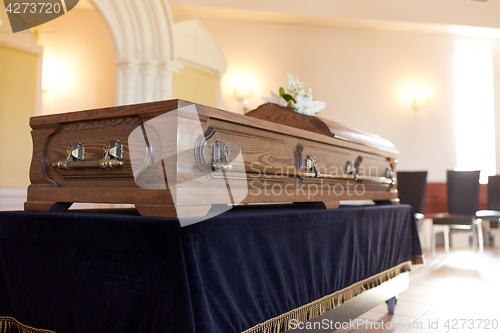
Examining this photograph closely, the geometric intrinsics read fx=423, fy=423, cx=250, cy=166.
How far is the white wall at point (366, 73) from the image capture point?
256 inches

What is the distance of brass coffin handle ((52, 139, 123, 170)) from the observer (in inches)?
46.2

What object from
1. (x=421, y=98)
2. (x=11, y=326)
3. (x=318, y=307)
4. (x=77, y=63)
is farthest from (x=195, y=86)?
(x=11, y=326)

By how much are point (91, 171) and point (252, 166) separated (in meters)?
0.48

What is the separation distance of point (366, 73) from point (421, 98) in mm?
1035

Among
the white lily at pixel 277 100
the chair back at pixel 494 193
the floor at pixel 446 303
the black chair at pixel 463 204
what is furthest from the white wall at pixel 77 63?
the chair back at pixel 494 193

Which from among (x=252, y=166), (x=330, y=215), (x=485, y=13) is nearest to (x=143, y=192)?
(x=252, y=166)

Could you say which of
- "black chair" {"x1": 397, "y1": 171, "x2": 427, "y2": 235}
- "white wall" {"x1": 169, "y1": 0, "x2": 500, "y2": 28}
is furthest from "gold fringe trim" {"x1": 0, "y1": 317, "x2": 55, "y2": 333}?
"white wall" {"x1": 169, "y1": 0, "x2": 500, "y2": 28}

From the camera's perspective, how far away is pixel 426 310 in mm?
2789

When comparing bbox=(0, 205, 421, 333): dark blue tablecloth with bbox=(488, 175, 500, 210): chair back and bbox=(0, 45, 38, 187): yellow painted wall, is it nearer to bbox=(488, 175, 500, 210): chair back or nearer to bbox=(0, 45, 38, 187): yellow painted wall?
bbox=(0, 45, 38, 187): yellow painted wall

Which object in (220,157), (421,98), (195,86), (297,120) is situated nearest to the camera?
(220,157)

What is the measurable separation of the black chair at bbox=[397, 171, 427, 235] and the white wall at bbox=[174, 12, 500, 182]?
177 centimetres

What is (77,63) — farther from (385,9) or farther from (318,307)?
(318,307)

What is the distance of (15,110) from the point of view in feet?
14.7

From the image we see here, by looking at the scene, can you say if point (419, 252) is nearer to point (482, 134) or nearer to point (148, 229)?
point (148, 229)
